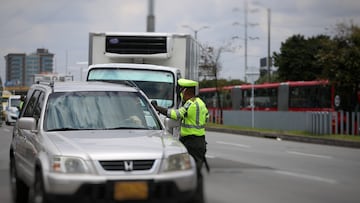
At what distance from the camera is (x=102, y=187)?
6.20 metres

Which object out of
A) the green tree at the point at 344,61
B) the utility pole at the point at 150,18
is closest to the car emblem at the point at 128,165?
the utility pole at the point at 150,18

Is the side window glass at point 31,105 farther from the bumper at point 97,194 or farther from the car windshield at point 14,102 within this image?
the car windshield at point 14,102

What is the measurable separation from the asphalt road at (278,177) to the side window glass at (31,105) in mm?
1333

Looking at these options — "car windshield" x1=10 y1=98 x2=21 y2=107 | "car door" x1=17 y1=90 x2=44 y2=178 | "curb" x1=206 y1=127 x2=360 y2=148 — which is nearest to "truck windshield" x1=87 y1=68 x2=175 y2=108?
"car door" x1=17 y1=90 x2=44 y2=178

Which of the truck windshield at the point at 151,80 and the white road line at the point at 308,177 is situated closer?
the white road line at the point at 308,177

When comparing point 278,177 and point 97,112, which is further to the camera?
point 278,177

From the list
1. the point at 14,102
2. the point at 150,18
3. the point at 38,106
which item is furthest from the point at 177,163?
the point at 14,102

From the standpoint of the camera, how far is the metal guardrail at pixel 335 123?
90.4ft

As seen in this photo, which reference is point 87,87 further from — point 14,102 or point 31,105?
point 14,102

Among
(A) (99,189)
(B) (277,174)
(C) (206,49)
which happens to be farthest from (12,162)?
(C) (206,49)

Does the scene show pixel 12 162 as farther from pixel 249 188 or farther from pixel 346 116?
pixel 346 116

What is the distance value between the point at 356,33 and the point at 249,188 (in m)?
18.5

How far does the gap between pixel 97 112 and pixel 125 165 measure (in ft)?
5.16

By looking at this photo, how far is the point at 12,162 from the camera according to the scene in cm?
934
